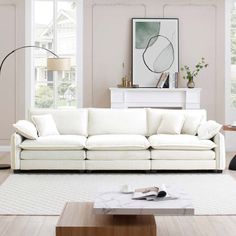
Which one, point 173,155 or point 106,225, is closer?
point 106,225

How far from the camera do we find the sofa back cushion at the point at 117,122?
291 inches

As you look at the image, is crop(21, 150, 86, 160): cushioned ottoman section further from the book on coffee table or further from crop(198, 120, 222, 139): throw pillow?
the book on coffee table

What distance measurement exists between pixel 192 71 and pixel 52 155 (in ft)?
10.9

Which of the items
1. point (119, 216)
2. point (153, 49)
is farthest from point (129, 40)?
point (119, 216)

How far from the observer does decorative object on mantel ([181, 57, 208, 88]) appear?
880 cm

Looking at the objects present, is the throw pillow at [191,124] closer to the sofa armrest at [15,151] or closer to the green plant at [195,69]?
the green plant at [195,69]

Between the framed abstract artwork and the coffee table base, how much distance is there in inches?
210

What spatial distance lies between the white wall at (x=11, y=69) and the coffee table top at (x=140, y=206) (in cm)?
537

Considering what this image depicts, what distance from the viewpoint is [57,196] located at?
541cm

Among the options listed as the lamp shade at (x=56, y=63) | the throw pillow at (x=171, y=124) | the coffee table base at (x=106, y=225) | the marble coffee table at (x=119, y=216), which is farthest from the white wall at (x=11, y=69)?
the coffee table base at (x=106, y=225)

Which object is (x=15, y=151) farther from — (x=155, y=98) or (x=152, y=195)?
(x=152, y=195)

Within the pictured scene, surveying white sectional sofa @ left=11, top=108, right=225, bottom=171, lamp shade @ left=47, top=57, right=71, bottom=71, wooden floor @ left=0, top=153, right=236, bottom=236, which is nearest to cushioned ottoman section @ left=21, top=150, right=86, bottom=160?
white sectional sofa @ left=11, top=108, right=225, bottom=171

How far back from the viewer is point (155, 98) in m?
8.82

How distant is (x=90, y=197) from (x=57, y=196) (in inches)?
13.2
